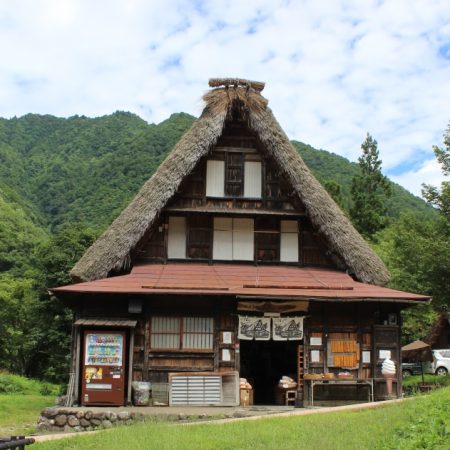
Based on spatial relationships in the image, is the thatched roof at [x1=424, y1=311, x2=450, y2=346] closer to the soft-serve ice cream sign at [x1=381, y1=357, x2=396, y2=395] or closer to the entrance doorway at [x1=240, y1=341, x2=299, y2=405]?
the entrance doorway at [x1=240, y1=341, x2=299, y2=405]

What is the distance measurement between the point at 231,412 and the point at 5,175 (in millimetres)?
52164

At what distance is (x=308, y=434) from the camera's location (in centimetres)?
919

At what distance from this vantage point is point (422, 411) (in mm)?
9102

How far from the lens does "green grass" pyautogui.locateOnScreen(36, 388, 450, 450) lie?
8023 mm

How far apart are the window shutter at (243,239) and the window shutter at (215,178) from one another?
0.95m

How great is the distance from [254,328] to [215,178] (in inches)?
176

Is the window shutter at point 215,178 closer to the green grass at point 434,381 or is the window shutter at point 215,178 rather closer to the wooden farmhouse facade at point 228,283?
the wooden farmhouse facade at point 228,283

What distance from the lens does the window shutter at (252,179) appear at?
57.5 feet

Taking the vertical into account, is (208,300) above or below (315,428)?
above

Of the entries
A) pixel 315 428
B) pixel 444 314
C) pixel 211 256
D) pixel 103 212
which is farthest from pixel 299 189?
pixel 103 212

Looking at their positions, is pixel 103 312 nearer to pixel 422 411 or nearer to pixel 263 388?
pixel 263 388

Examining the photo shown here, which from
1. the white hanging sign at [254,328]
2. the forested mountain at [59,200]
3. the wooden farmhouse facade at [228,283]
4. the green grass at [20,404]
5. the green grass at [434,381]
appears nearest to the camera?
the green grass at [20,404]

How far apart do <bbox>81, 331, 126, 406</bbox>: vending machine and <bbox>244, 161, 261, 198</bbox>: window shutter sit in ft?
17.7

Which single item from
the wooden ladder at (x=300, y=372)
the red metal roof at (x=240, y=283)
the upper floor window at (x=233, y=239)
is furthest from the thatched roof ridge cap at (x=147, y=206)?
the wooden ladder at (x=300, y=372)
